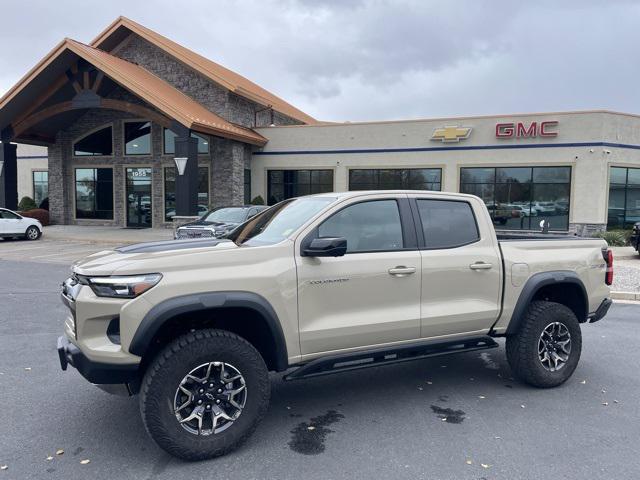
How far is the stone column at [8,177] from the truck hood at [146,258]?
24327 mm

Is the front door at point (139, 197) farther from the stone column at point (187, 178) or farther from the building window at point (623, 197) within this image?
the building window at point (623, 197)

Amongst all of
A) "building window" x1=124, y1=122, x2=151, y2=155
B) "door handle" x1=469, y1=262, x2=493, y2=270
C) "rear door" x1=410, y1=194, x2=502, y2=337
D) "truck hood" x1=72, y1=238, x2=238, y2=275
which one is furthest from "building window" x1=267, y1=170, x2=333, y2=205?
"truck hood" x1=72, y1=238, x2=238, y2=275

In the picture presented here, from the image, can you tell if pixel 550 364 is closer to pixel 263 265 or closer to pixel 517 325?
pixel 517 325

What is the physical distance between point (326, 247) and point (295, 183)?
21.7 metres

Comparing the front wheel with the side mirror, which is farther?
the front wheel

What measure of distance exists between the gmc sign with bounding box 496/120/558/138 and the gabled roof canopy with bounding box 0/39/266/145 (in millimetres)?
10775

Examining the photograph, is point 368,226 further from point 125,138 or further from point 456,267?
point 125,138

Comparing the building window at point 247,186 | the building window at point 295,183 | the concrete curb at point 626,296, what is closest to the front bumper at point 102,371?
the concrete curb at point 626,296

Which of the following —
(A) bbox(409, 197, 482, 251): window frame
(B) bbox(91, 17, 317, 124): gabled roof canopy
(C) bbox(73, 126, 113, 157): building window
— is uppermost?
(B) bbox(91, 17, 317, 124): gabled roof canopy

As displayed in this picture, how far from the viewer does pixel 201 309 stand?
342cm

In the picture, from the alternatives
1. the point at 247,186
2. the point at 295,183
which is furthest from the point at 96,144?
the point at 295,183

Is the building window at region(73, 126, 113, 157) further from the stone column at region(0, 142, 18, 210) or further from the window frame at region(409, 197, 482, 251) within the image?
the window frame at region(409, 197, 482, 251)

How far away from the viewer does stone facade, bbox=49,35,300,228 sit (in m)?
23.8

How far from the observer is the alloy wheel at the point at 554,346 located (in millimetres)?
4781
